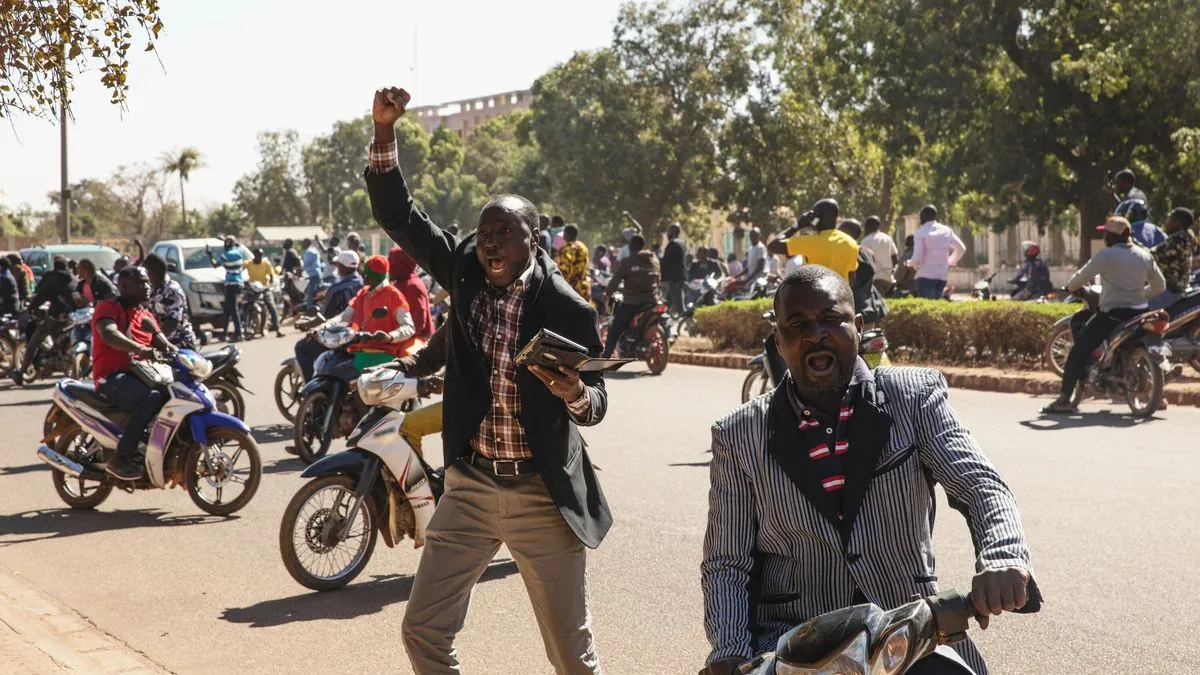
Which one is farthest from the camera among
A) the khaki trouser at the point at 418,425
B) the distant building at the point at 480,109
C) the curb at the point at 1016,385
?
the distant building at the point at 480,109

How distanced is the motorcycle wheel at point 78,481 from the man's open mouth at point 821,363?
25.8 feet

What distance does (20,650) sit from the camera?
5984mm

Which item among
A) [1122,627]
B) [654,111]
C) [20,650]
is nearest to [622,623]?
[1122,627]

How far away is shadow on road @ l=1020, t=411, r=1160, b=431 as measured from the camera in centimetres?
1210

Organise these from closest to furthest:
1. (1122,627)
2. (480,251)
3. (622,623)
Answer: (480,251) → (1122,627) → (622,623)

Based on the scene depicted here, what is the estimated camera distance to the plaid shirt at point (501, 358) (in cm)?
439

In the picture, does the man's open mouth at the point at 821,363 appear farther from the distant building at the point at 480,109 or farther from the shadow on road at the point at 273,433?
the distant building at the point at 480,109

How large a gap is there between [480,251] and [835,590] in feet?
6.12

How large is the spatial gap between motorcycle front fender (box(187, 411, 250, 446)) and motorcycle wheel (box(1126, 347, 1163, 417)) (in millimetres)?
7575

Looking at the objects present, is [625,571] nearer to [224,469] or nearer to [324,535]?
[324,535]

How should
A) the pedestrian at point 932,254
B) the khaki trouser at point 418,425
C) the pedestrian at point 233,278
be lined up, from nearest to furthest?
the khaki trouser at point 418,425
the pedestrian at point 932,254
the pedestrian at point 233,278

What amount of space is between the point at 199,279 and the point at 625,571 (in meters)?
22.7

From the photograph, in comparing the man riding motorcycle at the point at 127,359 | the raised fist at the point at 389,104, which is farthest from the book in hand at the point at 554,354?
the man riding motorcycle at the point at 127,359

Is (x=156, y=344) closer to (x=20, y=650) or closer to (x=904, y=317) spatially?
(x=20, y=650)
